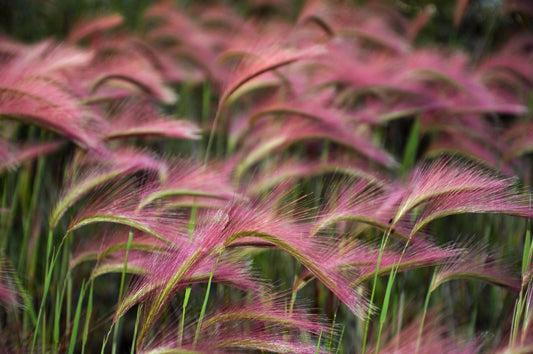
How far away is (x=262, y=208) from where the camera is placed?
2.89 feet

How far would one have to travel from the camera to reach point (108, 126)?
1.33m

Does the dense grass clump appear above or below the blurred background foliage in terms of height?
below

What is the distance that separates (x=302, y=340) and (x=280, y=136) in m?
0.68

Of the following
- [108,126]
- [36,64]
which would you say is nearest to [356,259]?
[108,126]

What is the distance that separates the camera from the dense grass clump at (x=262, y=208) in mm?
870

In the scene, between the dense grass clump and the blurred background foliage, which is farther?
the blurred background foliage

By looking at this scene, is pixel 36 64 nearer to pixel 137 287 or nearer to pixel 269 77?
pixel 269 77

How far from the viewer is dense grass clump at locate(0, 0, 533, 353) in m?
0.87

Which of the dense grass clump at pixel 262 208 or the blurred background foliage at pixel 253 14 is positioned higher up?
the blurred background foliage at pixel 253 14

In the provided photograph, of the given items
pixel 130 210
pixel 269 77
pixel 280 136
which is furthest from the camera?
pixel 269 77

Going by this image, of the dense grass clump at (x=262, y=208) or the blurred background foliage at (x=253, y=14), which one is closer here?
the dense grass clump at (x=262, y=208)

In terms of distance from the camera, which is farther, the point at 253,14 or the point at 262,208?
the point at 253,14

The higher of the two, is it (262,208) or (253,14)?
(253,14)

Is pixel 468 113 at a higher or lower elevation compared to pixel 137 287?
higher
